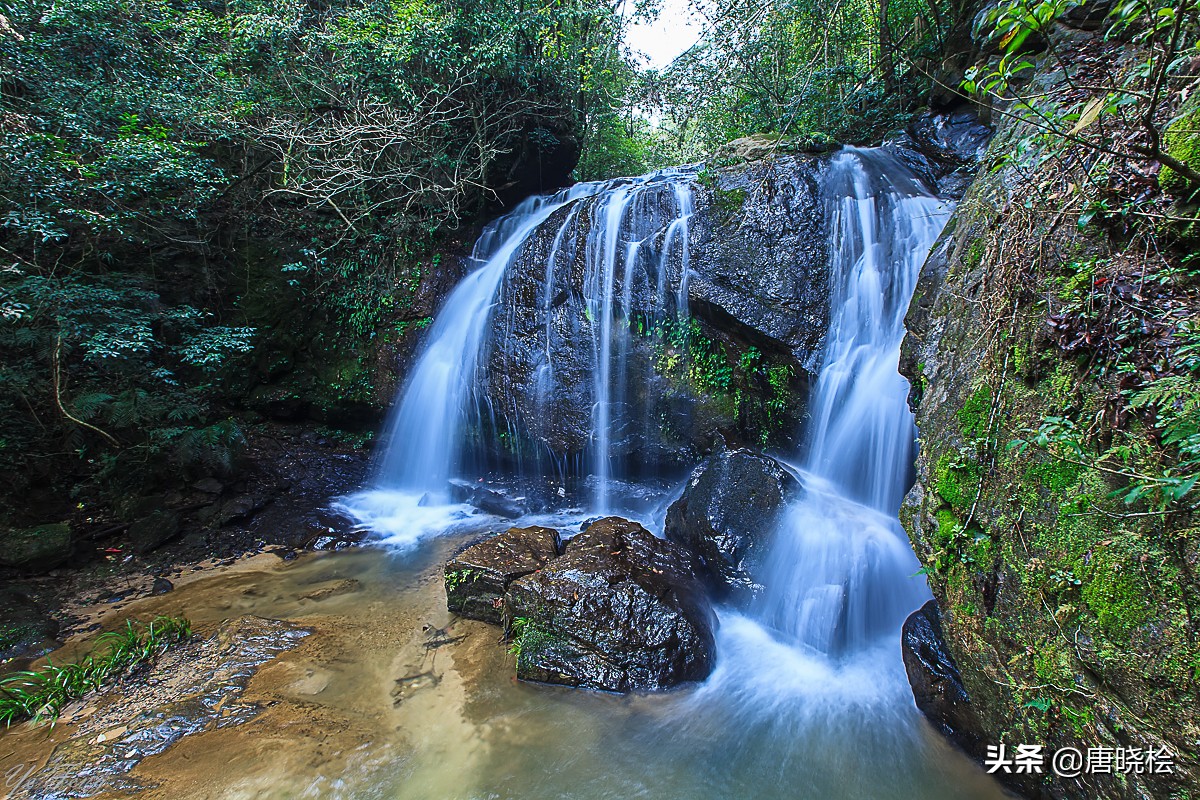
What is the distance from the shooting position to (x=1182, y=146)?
7.16 ft

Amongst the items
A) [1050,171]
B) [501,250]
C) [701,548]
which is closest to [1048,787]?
[701,548]

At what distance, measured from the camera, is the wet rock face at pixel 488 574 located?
4.48 meters

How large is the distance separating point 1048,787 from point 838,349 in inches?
163

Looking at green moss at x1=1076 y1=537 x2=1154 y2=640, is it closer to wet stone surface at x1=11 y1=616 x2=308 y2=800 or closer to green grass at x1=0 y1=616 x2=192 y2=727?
wet stone surface at x1=11 y1=616 x2=308 y2=800

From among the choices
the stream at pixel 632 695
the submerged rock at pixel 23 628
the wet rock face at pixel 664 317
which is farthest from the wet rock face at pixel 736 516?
the submerged rock at pixel 23 628

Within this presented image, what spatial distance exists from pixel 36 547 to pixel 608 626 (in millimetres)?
6155

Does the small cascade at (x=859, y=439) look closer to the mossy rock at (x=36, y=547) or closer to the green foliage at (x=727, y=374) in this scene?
the green foliage at (x=727, y=374)

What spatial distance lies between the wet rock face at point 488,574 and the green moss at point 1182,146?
473 centimetres

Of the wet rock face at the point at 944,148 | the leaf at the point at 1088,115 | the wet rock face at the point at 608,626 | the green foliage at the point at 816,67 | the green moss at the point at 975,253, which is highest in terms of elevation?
the green foliage at the point at 816,67

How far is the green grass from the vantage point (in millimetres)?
3383

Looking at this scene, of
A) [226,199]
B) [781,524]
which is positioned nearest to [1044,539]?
[781,524]

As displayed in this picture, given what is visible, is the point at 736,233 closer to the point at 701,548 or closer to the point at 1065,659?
the point at 701,548

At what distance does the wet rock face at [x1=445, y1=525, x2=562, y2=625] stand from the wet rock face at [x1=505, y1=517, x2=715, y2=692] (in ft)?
1.01

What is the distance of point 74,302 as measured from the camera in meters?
5.85
